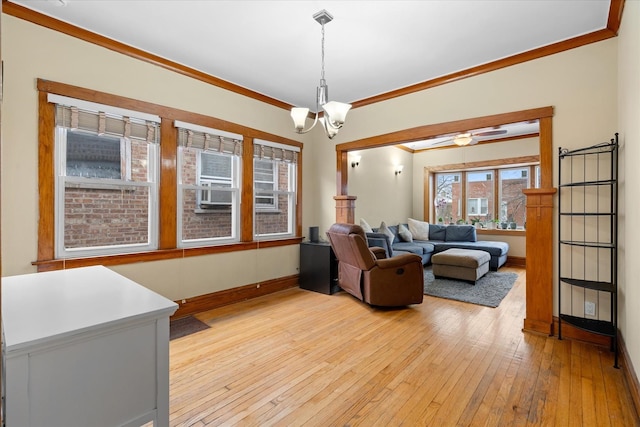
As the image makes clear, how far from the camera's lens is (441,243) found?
22.3ft

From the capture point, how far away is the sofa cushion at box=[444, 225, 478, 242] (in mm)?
6844

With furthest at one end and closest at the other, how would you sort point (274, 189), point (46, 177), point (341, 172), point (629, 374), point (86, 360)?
point (341, 172)
point (274, 189)
point (46, 177)
point (629, 374)
point (86, 360)

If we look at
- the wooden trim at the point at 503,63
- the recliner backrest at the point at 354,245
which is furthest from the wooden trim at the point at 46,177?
the wooden trim at the point at 503,63

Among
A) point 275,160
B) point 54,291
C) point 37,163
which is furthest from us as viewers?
point 275,160


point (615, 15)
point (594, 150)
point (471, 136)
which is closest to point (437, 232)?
point (471, 136)

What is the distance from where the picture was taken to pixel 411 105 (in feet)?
13.6

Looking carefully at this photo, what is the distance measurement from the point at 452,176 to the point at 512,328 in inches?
209

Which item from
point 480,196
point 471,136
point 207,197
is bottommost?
point 207,197

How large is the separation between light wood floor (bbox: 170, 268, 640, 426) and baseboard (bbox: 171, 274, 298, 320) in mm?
235

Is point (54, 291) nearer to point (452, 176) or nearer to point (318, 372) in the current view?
point (318, 372)

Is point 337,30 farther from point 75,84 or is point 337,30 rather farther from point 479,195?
point 479,195

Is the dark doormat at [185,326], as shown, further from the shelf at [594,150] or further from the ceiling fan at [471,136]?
the ceiling fan at [471,136]

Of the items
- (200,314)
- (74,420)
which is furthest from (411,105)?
(74,420)

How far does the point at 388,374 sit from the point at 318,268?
234 centimetres
